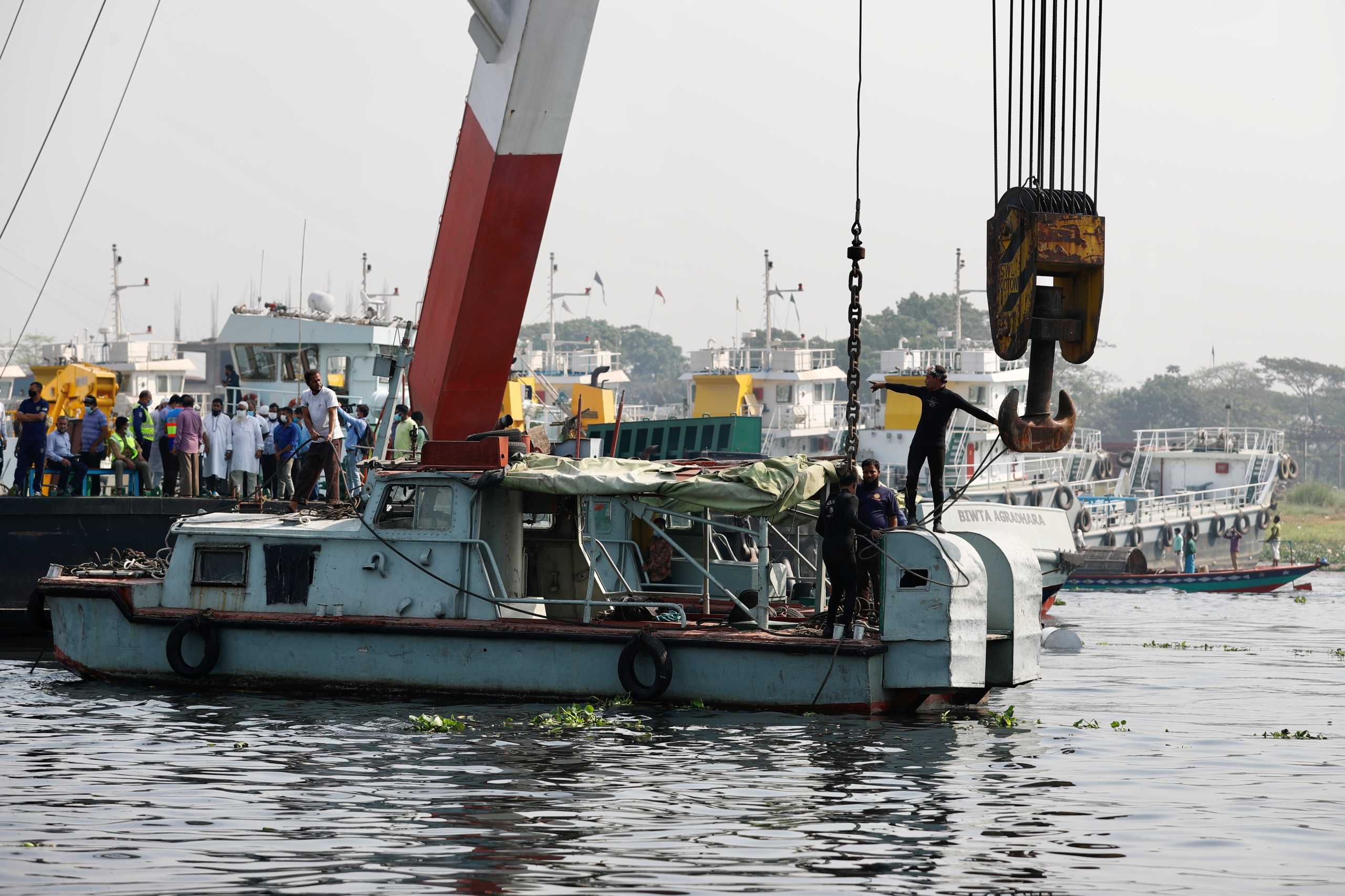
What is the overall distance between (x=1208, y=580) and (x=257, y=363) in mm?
24459

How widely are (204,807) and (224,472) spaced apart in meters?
13.5

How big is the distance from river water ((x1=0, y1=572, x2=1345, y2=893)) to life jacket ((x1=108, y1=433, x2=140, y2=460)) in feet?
21.5

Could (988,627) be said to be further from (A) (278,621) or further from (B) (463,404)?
(A) (278,621)

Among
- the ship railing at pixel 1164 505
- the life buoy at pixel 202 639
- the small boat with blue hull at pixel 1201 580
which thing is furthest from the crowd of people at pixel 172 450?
the ship railing at pixel 1164 505

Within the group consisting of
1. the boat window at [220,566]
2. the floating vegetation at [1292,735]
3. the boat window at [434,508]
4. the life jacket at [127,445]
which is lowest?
the floating vegetation at [1292,735]

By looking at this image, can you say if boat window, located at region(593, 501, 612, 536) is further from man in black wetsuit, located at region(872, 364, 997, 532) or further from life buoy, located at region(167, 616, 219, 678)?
life buoy, located at region(167, 616, 219, 678)

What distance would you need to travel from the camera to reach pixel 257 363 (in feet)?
99.2

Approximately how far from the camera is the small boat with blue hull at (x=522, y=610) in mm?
13633

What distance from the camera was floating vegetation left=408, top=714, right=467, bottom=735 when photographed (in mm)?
13211

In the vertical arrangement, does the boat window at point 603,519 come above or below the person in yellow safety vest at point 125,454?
below

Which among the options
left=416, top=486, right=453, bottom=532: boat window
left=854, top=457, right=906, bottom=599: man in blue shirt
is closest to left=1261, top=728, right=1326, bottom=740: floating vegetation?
left=854, top=457, right=906, bottom=599: man in blue shirt

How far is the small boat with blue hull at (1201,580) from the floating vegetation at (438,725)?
2949cm

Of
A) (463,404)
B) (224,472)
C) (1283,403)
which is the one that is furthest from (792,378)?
(1283,403)

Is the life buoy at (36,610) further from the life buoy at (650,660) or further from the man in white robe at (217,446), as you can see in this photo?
the life buoy at (650,660)
